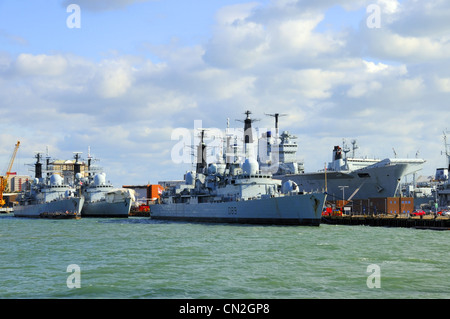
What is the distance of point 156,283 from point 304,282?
5.87m

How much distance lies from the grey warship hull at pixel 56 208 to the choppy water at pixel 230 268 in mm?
46512

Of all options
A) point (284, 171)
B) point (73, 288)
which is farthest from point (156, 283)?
point (284, 171)

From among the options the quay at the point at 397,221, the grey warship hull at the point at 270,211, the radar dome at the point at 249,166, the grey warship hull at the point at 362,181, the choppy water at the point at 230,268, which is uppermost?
the radar dome at the point at 249,166

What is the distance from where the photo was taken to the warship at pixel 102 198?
8688cm

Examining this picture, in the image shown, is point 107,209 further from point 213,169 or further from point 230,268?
point 230,268

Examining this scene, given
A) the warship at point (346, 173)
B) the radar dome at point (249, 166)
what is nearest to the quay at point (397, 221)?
the warship at point (346, 173)

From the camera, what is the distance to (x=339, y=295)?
18.0 metres

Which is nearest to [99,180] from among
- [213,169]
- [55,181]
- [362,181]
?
[55,181]

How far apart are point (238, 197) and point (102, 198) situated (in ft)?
134

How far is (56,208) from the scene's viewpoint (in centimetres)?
8925

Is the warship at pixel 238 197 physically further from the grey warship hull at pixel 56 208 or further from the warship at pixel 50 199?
the warship at pixel 50 199

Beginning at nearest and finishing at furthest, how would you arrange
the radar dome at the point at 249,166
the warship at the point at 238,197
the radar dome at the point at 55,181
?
Answer: the warship at the point at 238,197, the radar dome at the point at 249,166, the radar dome at the point at 55,181

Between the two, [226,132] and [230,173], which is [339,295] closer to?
[230,173]

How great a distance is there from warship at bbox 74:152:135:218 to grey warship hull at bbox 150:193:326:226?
2499cm
